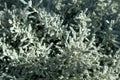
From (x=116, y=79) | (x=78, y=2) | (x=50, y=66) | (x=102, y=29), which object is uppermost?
(x=78, y=2)

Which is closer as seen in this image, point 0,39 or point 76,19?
point 0,39

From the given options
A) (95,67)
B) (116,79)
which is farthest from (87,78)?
(116,79)

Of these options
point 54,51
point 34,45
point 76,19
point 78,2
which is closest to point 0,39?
point 34,45

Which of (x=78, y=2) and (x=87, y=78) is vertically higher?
(x=78, y=2)

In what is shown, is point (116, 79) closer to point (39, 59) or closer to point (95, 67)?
point (95, 67)

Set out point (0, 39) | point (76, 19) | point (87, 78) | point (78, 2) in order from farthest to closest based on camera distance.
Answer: point (78, 2) < point (76, 19) < point (0, 39) < point (87, 78)

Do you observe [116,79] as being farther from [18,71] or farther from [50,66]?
[18,71]

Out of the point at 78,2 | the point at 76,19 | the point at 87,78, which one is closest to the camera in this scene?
the point at 87,78
